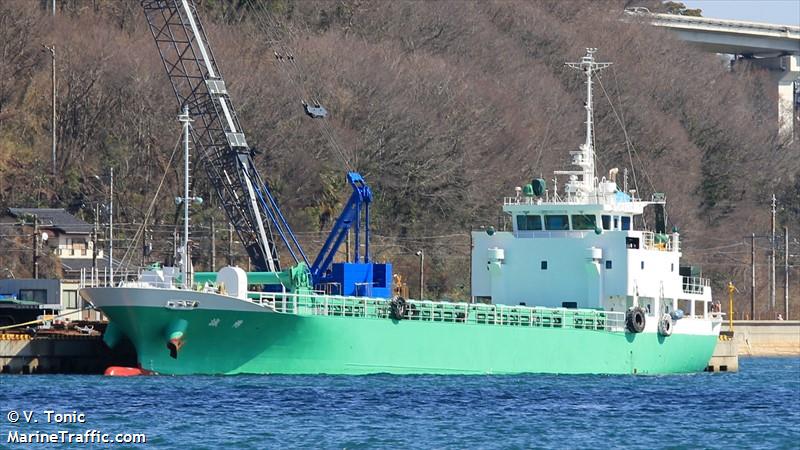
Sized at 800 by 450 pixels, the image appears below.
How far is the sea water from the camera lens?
41.8 m

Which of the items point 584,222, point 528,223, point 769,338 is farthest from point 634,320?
point 769,338

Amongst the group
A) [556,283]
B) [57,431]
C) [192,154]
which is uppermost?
[192,154]

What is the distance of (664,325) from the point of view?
64.8m

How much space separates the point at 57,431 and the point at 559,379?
22600mm

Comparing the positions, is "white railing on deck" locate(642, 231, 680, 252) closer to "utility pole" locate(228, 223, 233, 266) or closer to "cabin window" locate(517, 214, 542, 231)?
"cabin window" locate(517, 214, 542, 231)

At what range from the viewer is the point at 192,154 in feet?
288

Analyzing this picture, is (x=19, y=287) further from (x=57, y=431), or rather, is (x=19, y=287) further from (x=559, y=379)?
(x=57, y=431)

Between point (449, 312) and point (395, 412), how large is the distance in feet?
45.7

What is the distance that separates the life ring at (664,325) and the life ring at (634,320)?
1.45 m

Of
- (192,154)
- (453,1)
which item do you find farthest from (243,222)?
(453,1)

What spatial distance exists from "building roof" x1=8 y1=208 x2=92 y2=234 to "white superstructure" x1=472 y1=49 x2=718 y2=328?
23.8 meters

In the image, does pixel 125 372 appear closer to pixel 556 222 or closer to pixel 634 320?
pixel 556 222

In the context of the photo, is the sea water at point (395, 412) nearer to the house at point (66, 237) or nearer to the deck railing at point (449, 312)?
the deck railing at point (449, 312)

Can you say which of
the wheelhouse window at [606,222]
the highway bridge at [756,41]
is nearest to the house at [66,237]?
the wheelhouse window at [606,222]
